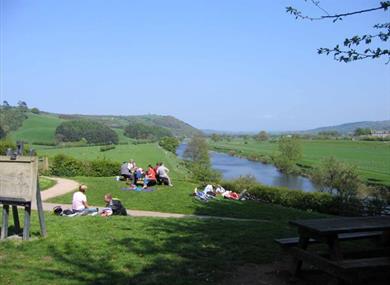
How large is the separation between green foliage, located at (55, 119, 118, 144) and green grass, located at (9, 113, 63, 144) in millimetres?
2392

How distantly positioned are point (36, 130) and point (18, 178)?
105m

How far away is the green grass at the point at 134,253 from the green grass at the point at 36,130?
8789 cm

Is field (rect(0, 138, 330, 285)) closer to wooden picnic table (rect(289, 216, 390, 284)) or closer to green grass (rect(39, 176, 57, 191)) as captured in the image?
wooden picnic table (rect(289, 216, 390, 284))

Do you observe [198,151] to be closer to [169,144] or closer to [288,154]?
[288,154]

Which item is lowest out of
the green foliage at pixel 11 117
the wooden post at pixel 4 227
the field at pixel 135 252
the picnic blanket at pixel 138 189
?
the picnic blanket at pixel 138 189

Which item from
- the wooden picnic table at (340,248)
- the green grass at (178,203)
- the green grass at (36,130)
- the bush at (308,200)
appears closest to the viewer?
the wooden picnic table at (340,248)

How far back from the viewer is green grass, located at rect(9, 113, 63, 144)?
98.6 meters

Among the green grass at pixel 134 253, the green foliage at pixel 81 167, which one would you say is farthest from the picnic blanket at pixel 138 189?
the green grass at pixel 134 253

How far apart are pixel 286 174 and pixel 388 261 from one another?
74.0 m

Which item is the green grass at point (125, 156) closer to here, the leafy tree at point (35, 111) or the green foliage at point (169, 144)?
the green foliage at point (169, 144)

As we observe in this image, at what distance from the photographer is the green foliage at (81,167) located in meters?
32.7

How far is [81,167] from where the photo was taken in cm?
3300

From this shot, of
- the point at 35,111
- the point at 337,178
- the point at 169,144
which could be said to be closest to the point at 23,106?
the point at 35,111

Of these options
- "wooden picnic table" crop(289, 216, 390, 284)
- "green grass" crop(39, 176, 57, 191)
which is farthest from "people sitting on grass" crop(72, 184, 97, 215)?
"green grass" crop(39, 176, 57, 191)
